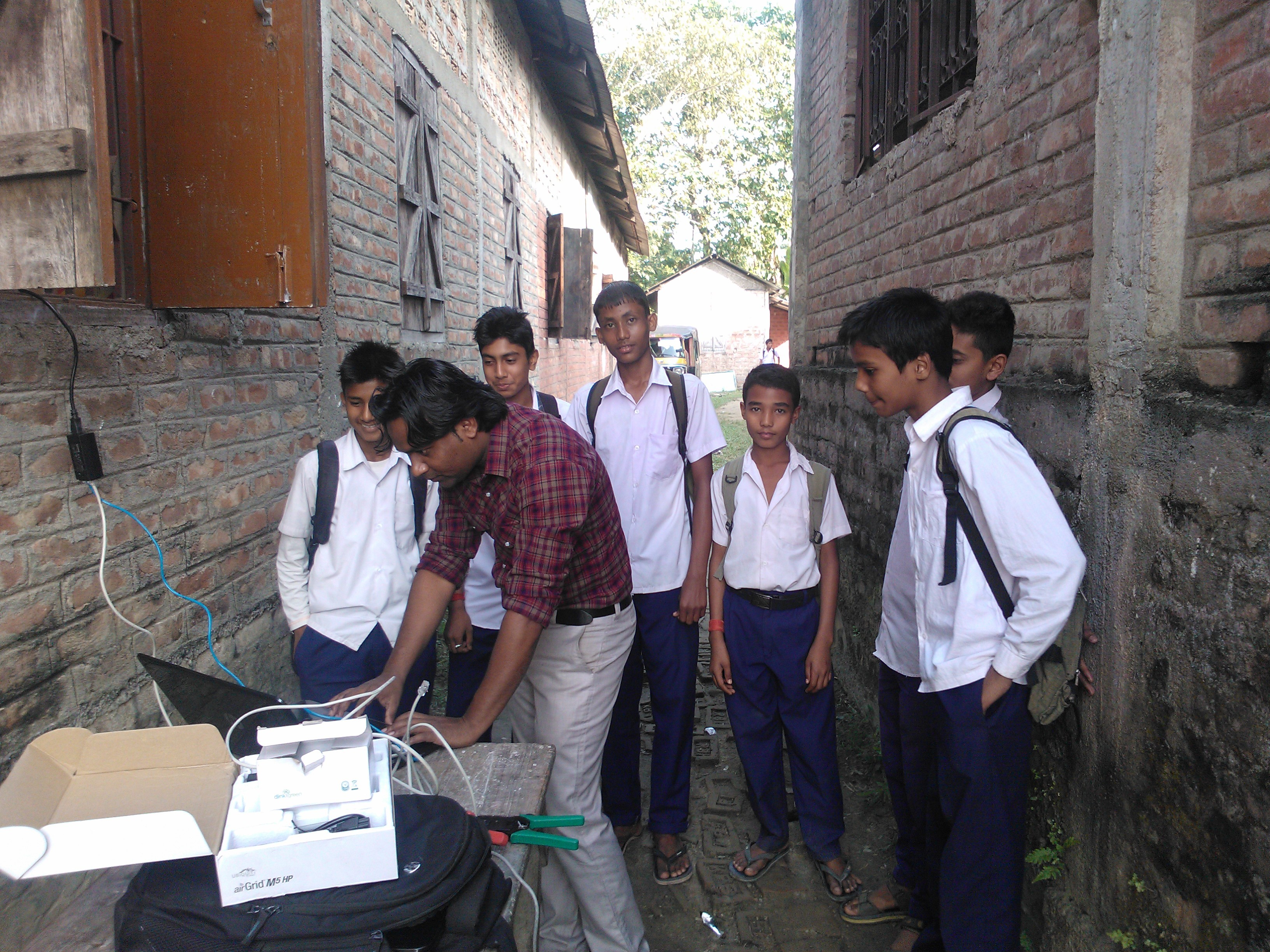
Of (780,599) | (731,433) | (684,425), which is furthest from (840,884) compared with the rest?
(731,433)

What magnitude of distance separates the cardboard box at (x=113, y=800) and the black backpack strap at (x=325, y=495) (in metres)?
1.18

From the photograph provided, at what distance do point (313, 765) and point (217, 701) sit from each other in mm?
411

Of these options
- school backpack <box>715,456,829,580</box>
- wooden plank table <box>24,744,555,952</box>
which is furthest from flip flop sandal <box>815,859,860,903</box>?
wooden plank table <box>24,744,555,952</box>

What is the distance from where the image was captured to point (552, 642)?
90.9 inches

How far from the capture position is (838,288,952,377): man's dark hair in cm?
215

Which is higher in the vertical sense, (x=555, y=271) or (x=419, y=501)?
(x=555, y=271)

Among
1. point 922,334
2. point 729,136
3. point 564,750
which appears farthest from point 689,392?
point 729,136

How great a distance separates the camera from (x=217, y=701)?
1.70 m

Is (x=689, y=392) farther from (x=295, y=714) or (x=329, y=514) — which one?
(x=295, y=714)

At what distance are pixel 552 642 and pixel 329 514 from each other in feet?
2.85

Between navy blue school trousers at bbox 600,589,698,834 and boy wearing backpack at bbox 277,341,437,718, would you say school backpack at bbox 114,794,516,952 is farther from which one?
navy blue school trousers at bbox 600,589,698,834

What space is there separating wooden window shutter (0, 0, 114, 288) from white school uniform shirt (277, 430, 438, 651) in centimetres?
109

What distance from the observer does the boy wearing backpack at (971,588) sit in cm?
186

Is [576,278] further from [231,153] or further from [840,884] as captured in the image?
[840,884]
